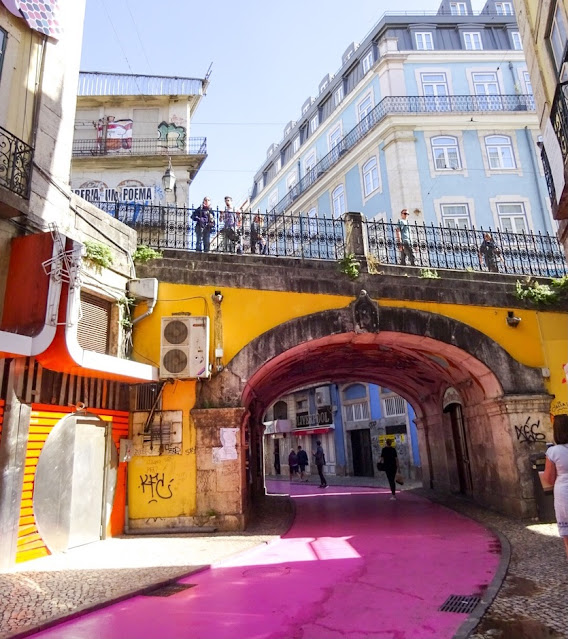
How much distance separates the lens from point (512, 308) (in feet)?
37.1

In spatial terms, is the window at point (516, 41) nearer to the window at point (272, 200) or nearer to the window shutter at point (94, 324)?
the window at point (272, 200)

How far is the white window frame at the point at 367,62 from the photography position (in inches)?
967

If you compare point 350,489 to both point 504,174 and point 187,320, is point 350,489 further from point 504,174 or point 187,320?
point 504,174

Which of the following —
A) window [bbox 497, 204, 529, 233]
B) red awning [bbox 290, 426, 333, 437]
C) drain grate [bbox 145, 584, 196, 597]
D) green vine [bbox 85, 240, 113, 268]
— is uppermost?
window [bbox 497, 204, 529, 233]

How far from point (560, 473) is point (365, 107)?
2299 cm

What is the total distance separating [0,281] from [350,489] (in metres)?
15.0

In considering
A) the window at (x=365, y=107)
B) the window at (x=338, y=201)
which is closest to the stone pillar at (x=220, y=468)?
the window at (x=338, y=201)

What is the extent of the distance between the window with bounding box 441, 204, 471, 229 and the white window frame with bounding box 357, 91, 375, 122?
20.6 ft

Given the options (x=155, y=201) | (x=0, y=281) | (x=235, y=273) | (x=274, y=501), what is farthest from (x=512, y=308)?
(x=155, y=201)

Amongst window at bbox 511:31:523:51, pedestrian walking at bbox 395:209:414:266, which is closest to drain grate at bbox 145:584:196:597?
pedestrian walking at bbox 395:209:414:266

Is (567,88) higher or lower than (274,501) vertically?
higher

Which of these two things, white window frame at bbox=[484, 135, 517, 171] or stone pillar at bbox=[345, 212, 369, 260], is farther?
white window frame at bbox=[484, 135, 517, 171]

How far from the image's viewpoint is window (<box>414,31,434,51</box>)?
79.2 feet

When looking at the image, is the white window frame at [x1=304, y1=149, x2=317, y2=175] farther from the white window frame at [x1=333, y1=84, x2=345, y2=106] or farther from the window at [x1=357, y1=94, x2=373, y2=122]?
the window at [x1=357, y1=94, x2=373, y2=122]
